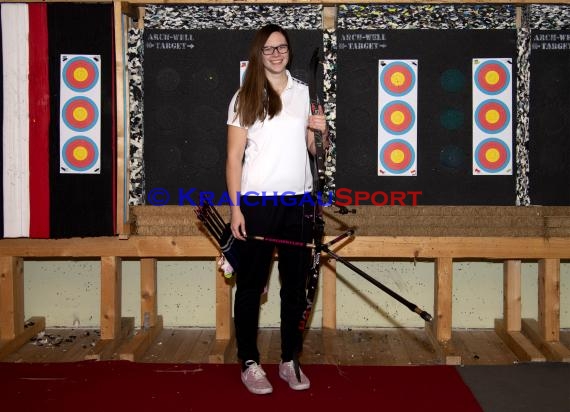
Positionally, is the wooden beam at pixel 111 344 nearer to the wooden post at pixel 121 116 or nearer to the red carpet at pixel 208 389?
the red carpet at pixel 208 389

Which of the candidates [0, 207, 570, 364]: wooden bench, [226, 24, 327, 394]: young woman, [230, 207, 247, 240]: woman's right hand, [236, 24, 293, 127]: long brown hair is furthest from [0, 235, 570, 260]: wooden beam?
[236, 24, 293, 127]: long brown hair

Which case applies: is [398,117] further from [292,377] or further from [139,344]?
[139,344]

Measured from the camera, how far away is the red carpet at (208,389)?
246 centimetres

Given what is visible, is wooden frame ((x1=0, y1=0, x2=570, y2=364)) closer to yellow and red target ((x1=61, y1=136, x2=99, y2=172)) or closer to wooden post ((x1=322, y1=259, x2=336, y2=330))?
wooden post ((x1=322, y1=259, x2=336, y2=330))

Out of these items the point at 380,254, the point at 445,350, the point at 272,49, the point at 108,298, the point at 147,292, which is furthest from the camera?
the point at 147,292

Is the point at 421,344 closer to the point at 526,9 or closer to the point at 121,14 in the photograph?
the point at 526,9

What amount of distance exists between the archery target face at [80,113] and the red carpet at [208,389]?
0.89 metres

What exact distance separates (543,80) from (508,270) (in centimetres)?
88

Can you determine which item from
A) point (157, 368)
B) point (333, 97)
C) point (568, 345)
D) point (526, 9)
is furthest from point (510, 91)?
point (157, 368)

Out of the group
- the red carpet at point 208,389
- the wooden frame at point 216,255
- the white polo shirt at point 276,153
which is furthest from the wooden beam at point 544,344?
the white polo shirt at point 276,153

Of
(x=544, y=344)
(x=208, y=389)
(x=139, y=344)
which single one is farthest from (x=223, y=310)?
(x=544, y=344)

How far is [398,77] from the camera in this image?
329 centimetres

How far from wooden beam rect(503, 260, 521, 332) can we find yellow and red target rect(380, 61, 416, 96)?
37.2 inches

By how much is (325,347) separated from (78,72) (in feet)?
5.36
